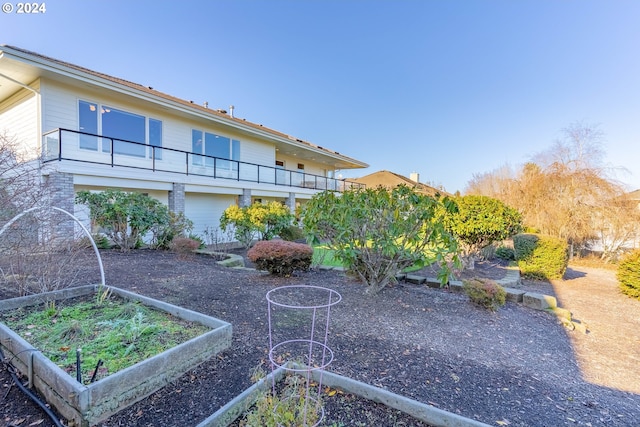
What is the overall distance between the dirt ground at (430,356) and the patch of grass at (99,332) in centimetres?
40

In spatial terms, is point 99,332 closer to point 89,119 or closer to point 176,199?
point 176,199

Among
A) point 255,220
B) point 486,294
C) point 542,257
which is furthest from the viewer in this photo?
point 255,220

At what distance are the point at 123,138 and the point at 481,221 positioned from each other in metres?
13.6

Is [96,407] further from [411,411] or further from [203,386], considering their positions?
[411,411]

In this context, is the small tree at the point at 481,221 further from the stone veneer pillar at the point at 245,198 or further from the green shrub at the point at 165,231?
the stone veneer pillar at the point at 245,198

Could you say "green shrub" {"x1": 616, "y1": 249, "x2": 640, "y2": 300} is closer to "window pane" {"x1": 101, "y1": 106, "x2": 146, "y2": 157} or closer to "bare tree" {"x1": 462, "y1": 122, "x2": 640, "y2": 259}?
"bare tree" {"x1": 462, "y1": 122, "x2": 640, "y2": 259}

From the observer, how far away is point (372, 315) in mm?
4719

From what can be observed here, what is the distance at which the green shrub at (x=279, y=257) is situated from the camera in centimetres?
662

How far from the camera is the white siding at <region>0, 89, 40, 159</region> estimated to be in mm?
10367

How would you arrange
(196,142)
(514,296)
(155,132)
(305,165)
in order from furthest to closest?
1. (305,165)
2. (196,142)
3. (155,132)
4. (514,296)

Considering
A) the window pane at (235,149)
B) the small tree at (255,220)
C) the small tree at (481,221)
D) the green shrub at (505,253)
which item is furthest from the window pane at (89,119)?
the green shrub at (505,253)

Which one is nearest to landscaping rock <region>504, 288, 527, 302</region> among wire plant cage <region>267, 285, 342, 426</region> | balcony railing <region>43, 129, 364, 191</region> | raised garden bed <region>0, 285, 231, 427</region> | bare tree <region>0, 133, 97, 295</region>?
wire plant cage <region>267, 285, 342, 426</region>

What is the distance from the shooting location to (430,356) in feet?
11.3

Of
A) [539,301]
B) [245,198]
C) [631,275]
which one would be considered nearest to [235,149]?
[245,198]
